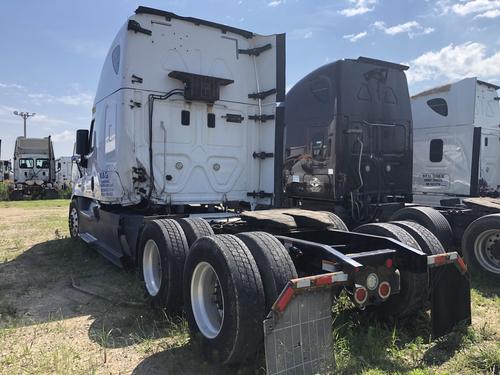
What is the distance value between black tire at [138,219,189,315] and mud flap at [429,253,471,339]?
2258 millimetres

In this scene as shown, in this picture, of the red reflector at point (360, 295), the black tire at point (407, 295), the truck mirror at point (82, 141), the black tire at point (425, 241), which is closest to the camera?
the red reflector at point (360, 295)

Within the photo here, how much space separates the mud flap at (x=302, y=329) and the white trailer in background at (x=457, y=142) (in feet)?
21.5

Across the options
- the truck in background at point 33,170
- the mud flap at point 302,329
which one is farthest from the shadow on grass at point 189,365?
the truck in background at point 33,170

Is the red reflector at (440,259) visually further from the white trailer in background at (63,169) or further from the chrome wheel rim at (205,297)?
the white trailer in background at (63,169)

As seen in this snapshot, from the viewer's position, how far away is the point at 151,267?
A: 495 centimetres

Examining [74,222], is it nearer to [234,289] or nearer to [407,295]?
[234,289]

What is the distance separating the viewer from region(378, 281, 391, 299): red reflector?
11.0ft

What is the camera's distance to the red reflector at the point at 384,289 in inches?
132

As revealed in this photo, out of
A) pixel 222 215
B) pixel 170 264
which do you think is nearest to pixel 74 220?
pixel 222 215

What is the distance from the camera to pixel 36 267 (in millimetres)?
6988

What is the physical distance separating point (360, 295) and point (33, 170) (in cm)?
2737

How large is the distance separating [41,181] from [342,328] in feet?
86.5

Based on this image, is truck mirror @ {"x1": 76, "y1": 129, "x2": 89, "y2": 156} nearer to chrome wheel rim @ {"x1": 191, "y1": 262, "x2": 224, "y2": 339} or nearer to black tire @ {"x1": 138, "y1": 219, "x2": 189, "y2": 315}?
black tire @ {"x1": 138, "y1": 219, "x2": 189, "y2": 315}

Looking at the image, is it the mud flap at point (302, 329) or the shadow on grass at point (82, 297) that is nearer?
the mud flap at point (302, 329)
